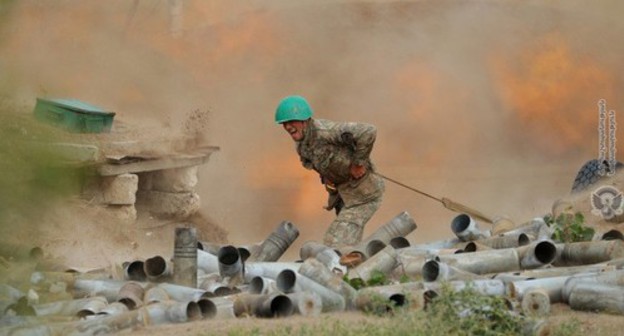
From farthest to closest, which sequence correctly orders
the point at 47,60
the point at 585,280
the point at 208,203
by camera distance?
the point at 47,60 → the point at 208,203 → the point at 585,280

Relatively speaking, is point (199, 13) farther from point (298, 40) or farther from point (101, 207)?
point (101, 207)

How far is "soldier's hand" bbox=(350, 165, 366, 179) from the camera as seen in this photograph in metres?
14.9

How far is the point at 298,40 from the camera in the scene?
85.8ft

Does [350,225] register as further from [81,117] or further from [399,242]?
[81,117]

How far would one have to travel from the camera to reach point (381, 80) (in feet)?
85.0

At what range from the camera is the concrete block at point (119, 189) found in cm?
1797

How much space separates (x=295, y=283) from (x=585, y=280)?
2138mm

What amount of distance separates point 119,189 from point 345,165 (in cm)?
436

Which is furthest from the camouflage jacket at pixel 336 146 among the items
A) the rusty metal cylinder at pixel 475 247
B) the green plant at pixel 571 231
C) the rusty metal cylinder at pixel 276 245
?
the green plant at pixel 571 231

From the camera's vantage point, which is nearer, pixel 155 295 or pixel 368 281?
pixel 155 295

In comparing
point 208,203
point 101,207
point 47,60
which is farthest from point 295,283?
point 47,60

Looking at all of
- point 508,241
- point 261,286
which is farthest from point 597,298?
point 508,241

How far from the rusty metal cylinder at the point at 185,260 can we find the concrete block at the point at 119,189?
21.0ft

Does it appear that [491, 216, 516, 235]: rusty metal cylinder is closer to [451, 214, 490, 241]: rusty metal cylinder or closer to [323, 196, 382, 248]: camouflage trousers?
[451, 214, 490, 241]: rusty metal cylinder
